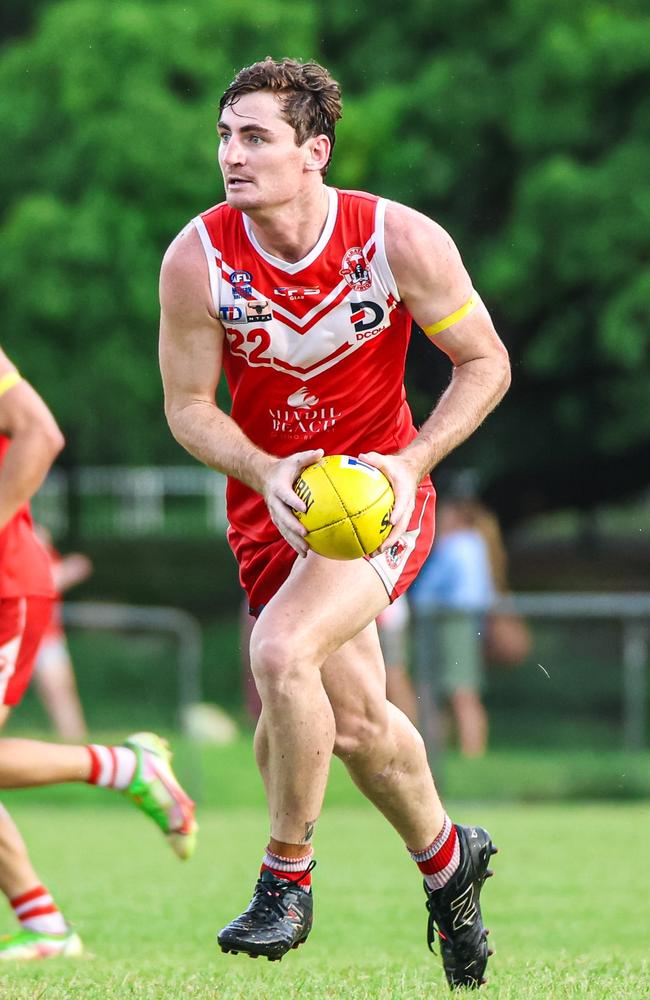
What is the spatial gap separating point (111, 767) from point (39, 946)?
2.64 feet

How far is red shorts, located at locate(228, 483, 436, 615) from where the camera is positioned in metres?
5.58

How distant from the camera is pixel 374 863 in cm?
1052

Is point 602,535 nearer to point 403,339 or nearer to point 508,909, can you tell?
point 508,909

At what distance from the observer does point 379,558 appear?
218 inches

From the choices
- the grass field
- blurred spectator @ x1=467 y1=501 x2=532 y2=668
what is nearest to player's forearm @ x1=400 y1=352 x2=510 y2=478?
the grass field

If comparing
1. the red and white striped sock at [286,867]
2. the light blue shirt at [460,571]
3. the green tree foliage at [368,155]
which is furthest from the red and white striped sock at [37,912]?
the green tree foliage at [368,155]

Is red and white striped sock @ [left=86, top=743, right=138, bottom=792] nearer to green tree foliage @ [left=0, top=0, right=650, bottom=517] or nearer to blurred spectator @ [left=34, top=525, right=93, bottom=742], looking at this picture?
blurred spectator @ [left=34, top=525, right=93, bottom=742]

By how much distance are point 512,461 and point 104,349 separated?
6.99m

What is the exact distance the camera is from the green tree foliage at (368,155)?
16.5 metres

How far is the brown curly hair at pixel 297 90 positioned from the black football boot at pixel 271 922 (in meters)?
2.27

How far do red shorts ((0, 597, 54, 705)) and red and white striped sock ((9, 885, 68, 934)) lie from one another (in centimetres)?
78

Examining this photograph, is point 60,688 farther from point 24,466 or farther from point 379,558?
point 379,558

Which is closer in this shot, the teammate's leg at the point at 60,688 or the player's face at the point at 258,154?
the player's face at the point at 258,154

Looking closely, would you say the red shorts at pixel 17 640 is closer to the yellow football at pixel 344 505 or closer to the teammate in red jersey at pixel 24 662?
the teammate in red jersey at pixel 24 662
